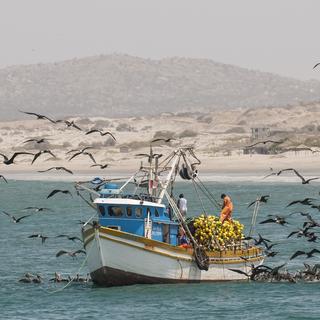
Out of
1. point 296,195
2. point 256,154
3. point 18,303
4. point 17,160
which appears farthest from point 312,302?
point 17,160

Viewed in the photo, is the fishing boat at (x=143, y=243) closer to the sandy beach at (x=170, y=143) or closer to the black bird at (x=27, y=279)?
the black bird at (x=27, y=279)

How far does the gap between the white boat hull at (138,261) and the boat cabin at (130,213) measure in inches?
24.1

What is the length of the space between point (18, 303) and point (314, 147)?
72.6 meters

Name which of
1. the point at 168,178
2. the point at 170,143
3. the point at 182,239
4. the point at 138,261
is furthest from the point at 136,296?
the point at 170,143

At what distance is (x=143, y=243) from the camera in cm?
3722

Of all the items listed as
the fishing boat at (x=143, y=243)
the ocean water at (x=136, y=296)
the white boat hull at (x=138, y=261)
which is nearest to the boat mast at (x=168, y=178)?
the fishing boat at (x=143, y=243)

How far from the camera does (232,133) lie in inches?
5187

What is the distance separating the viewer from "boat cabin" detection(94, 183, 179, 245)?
37.5m

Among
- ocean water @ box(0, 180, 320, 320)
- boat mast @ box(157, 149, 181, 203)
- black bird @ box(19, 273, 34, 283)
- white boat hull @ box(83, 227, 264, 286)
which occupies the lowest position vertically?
ocean water @ box(0, 180, 320, 320)

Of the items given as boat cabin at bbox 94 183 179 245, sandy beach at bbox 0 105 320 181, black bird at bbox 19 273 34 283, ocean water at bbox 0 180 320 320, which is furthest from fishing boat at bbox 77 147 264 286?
sandy beach at bbox 0 105 320 181

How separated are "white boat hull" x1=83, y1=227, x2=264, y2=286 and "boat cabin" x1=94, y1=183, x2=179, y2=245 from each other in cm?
61

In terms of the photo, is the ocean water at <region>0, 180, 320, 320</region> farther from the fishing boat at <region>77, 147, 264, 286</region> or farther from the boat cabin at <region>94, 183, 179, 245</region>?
the boat cabin at <region>94, 183, 179, 245</region>

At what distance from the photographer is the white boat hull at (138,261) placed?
1468 inches

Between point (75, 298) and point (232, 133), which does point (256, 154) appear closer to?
point (232, 133)
